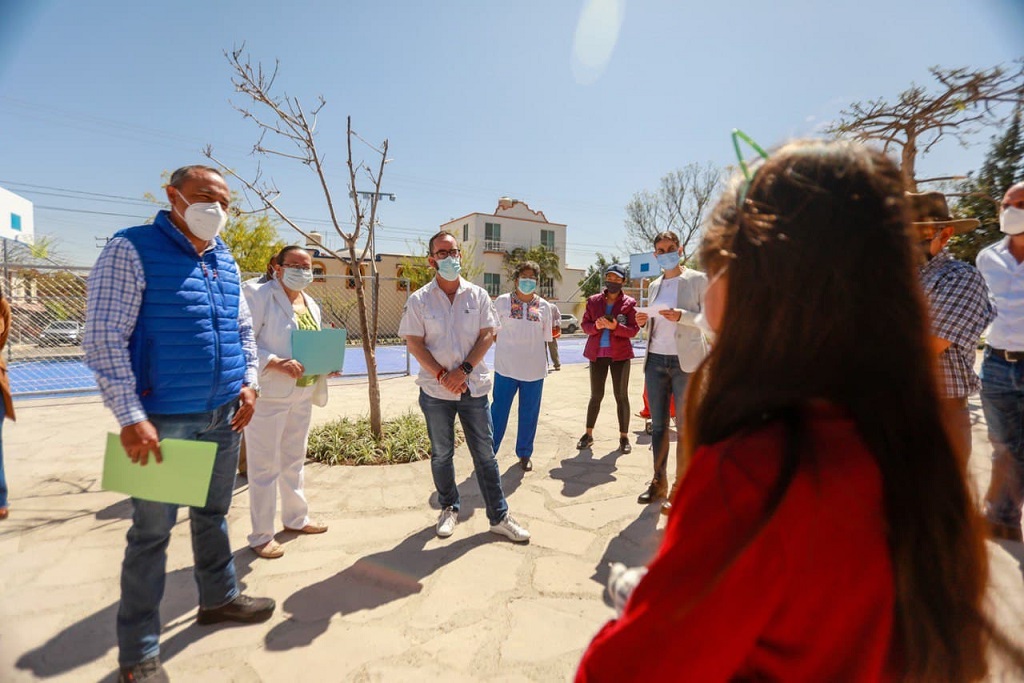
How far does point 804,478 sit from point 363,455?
4.77m

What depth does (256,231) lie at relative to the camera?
24078mm

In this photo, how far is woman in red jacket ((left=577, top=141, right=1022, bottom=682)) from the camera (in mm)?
654

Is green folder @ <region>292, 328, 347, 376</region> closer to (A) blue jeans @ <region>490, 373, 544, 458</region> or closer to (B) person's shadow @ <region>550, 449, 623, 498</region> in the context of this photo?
(A) blue jeans @ <region>490, 373, 544, 458</region>

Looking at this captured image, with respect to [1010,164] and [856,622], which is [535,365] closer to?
[856,622]

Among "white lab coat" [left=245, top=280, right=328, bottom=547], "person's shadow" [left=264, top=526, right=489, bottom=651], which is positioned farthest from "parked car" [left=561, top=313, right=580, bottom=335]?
"person's shadow" [left=264, top=526, right=489, bottom=651]

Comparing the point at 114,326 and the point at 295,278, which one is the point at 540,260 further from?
the point at 114,326

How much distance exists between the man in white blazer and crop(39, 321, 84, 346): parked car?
10.9 metres

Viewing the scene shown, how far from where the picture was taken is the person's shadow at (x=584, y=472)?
174 inches

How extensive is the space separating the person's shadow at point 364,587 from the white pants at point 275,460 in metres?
0.66

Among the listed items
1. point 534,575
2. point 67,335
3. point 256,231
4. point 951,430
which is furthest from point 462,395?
point 256,231

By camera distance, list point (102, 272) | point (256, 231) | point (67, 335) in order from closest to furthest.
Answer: point (102, 272), point (67, 335), point (256, 231)

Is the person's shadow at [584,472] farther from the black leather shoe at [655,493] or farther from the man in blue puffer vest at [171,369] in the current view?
the man in blue puffer vest at [171,369]

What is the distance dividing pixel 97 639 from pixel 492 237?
44.8 metres

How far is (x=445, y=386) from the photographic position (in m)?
3.36
